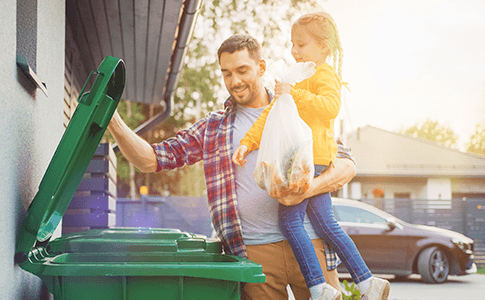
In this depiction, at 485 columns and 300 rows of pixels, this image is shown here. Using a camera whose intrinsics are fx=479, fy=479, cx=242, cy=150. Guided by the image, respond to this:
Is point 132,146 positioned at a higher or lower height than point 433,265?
higher

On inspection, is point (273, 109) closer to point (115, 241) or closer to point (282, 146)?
point (282, 146)

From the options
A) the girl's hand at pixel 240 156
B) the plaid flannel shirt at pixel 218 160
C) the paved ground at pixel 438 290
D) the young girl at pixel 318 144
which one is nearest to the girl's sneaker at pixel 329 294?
the young girl at pixel 318 144

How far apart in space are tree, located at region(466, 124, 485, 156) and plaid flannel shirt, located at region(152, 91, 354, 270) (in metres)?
61.7

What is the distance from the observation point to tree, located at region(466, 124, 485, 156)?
58.1 metres

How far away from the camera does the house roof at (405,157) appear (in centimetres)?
2716

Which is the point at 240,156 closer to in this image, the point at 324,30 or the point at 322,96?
the point at 322,96

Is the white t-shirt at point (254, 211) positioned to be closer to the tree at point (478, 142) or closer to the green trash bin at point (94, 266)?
the green trash bin at point (94, 266)

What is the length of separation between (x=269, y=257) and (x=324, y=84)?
93 centimetres

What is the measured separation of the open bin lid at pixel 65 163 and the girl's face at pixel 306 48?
2.88ft

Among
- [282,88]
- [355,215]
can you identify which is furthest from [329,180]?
[355,215]

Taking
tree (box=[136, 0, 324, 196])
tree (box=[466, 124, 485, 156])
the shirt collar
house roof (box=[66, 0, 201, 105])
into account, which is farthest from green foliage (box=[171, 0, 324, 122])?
tree (box=[466, 124, 485, 156])

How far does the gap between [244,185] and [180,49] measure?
312 cm

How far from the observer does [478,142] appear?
194ft

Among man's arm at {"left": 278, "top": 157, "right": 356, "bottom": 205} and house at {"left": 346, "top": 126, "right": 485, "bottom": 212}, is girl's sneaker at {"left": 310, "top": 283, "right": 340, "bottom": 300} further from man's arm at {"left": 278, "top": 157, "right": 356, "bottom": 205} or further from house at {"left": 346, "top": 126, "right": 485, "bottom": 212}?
house at {"left": 346, "top": 126, "right": 485, "bottom": 212}
